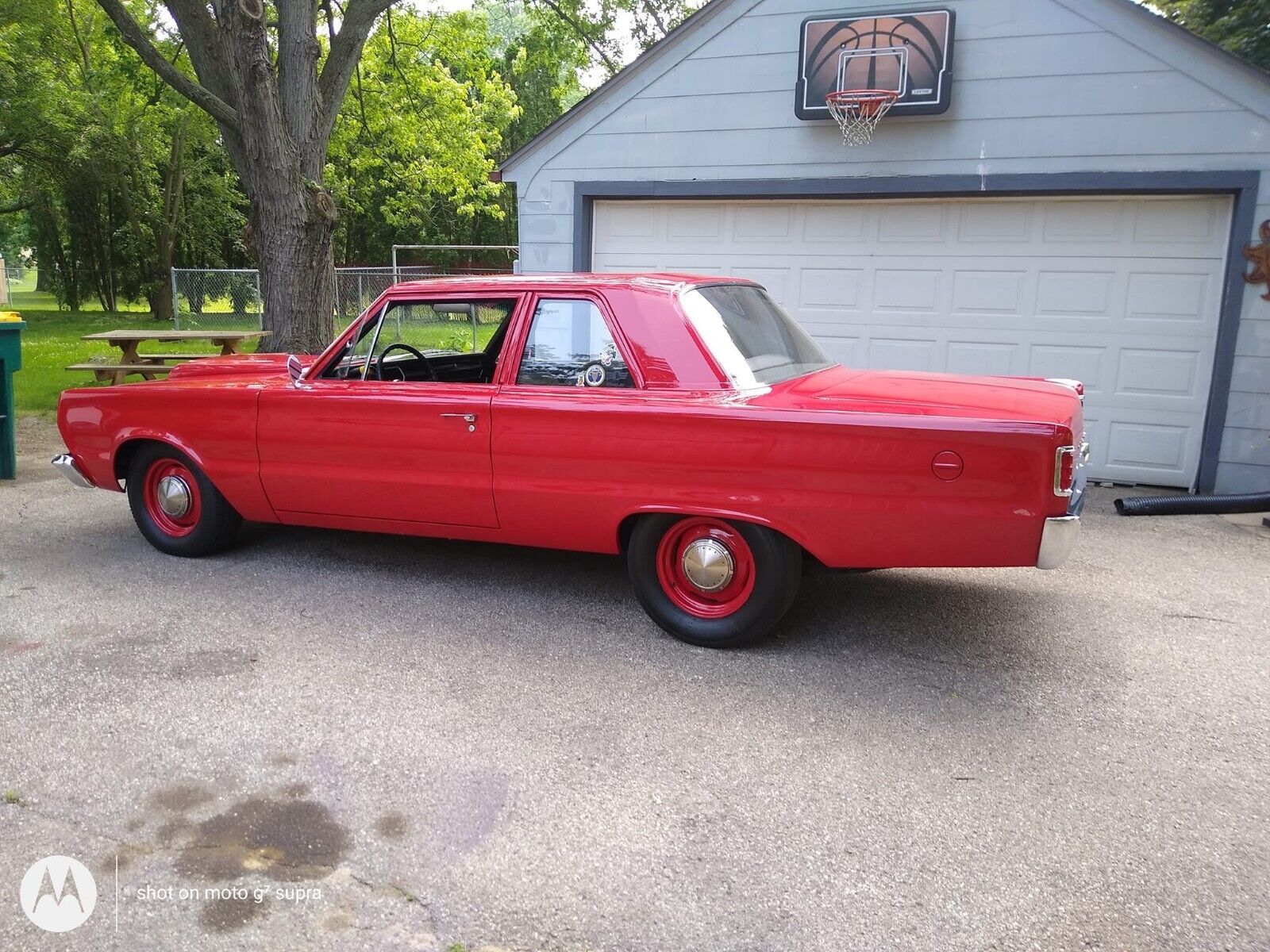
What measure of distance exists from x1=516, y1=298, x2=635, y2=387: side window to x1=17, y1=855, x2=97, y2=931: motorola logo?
2.67 metres

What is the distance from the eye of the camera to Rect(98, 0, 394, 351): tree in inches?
357

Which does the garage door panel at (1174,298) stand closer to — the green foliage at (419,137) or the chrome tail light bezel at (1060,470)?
the chrome tail light bezel at (1060,470)

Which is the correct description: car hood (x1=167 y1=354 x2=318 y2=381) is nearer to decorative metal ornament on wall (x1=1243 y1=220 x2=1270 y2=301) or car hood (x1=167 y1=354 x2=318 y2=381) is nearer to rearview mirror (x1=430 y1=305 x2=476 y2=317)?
rearview mirror (x1=430 y1=305 x2=476 y2=317)

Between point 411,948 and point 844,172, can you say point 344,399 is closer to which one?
point 411,948

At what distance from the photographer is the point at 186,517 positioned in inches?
219

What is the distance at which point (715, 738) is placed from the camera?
3479mm

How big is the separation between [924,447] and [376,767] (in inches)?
91.7

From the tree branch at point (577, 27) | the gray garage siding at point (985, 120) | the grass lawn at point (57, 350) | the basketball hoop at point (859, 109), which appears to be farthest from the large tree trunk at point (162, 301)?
the basketball hoop at point (859, 109)

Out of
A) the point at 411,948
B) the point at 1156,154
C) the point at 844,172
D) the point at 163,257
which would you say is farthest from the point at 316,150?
the point at 163,257

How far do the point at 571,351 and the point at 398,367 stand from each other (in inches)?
45.5

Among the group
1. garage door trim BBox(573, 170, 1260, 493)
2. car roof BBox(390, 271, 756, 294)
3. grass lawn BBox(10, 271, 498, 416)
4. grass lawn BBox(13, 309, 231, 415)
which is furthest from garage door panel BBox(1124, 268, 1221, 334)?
grass lawn BBox(13, 309, 231, 415)

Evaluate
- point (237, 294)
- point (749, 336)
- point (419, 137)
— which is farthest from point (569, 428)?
point (419, 137)

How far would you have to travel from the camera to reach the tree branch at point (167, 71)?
907 centimetres

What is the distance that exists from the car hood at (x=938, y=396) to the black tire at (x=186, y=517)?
326cm
